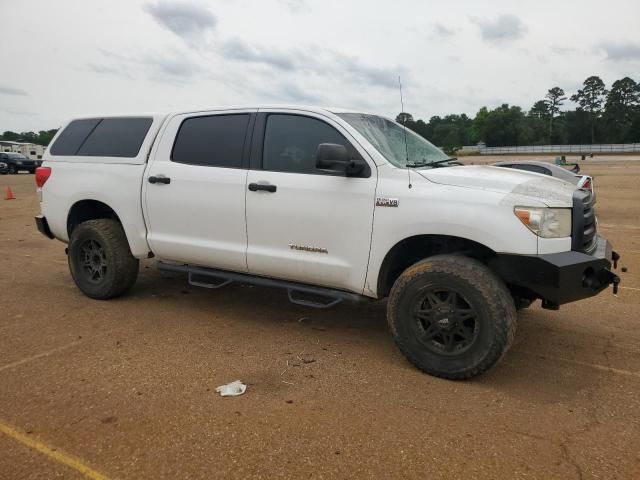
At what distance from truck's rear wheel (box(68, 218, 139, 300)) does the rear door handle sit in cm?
181

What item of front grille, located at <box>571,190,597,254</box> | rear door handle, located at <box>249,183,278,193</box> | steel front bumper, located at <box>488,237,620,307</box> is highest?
rear door handle, located at <box>249,183,278,193</box>

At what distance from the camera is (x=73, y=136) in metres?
5.74

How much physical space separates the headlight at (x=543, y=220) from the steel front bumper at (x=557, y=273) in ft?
0.48

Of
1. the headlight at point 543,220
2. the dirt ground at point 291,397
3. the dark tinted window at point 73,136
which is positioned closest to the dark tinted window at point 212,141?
the dark tinted window at point 73,136

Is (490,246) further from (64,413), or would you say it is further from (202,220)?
(64,413)

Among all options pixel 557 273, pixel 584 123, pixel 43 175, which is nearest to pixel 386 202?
pixel 557 273

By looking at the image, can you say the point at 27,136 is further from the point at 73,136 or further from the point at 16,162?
the point at 73,136

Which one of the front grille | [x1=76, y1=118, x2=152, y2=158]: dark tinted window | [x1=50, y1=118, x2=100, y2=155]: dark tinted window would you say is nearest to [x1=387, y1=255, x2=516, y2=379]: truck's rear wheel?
the front grille

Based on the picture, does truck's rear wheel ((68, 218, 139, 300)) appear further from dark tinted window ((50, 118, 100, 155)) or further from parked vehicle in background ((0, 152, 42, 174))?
parked vehicle in background ((0, 152, 42, 174))

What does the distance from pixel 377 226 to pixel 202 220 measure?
1.69 metres

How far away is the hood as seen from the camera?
350 centimetres

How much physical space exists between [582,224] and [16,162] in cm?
3825

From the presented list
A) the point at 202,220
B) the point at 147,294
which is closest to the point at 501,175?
the point at 202,220

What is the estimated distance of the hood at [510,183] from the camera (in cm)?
350
